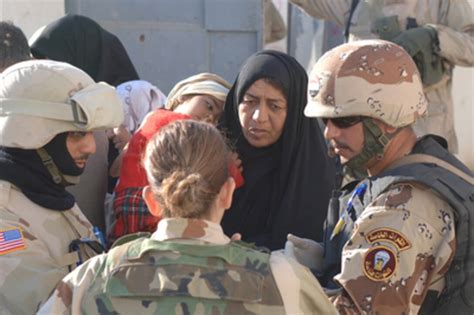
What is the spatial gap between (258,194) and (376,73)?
910mm

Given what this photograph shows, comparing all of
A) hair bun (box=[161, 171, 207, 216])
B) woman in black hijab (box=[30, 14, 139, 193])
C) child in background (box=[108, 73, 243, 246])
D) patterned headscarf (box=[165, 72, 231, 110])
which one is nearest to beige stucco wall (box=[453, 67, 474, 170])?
woman in black hijab (box=[30, 14, 139, 193])

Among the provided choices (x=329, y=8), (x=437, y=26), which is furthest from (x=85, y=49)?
(x=437, y=26)

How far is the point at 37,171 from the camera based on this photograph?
2.50 m

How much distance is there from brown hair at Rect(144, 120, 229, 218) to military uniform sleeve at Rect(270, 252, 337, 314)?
0.23 metres

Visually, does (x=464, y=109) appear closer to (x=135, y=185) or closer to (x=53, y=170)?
(x=135, y=185)

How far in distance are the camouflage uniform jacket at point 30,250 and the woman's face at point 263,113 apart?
0.88m

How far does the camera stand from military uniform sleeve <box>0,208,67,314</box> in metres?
2.27

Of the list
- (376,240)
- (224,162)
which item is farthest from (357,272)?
(224,162)

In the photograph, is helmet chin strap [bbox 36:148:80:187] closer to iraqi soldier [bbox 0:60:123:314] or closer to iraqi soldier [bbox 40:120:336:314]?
iraqi soldier [bbox 0:60:123:314]

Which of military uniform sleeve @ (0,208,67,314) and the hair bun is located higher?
the hair bun

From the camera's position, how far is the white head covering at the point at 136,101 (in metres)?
4.07

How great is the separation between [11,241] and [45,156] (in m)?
0.31

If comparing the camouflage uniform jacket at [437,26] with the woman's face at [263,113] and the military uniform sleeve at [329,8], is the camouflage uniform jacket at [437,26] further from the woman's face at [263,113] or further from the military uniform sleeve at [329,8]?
the woman's face at [263,113]

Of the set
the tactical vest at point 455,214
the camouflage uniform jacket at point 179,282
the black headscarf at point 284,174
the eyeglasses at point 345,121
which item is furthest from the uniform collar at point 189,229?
the black headscarf at point 284,174
